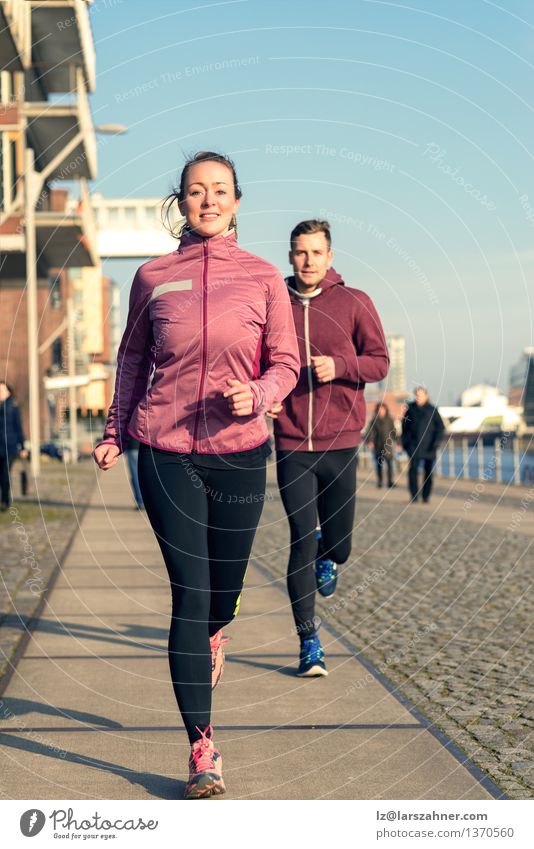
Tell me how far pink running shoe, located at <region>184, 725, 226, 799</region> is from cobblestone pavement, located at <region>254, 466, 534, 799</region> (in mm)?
975

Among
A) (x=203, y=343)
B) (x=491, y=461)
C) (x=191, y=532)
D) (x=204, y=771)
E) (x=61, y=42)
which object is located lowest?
(x=491, y=461)

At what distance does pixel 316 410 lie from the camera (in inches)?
250

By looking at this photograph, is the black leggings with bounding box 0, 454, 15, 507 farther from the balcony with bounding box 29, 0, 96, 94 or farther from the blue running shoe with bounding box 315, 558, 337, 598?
the balcony with bounding box 29, 0, 96, 94

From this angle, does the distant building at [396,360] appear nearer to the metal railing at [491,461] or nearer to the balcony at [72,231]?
the metal railing at [491,461]

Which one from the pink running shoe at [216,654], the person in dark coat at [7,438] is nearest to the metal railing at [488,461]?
the person in dark coat at [7,438]

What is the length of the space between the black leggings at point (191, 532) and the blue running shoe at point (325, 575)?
2302 mm

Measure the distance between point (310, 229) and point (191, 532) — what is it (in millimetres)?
2276

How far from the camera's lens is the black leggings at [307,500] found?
6.31 metres

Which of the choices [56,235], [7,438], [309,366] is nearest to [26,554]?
Result: [7,438]

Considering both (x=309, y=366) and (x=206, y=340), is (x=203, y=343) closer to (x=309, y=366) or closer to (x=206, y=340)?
(x=206, y=340)

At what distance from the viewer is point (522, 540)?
1388 cm
